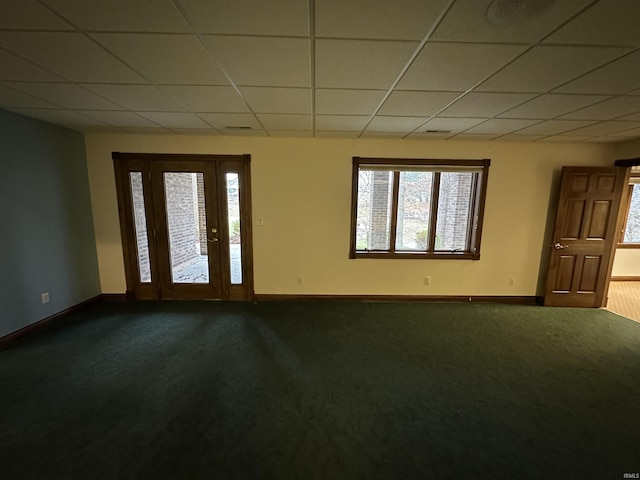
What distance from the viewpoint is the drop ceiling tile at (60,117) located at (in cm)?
270

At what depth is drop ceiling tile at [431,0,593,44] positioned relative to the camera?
3.86ft

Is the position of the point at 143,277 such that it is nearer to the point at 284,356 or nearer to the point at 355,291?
the point at 284,356

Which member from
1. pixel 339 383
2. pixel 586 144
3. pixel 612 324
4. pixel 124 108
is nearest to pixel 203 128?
pixel 124 108

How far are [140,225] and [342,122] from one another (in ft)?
10.5

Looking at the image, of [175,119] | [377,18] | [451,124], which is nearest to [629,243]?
[451,124]

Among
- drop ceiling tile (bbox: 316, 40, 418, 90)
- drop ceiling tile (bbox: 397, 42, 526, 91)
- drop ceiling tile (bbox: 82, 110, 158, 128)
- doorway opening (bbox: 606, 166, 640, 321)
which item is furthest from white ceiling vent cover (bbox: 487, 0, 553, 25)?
doorway opening (bbox: 606, 166, 640, 321)

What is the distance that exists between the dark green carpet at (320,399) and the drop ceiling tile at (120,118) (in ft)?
7.80

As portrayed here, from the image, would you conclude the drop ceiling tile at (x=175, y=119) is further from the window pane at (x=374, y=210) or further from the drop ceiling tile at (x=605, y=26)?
the drop ceiling tile at (x=605, y=26)

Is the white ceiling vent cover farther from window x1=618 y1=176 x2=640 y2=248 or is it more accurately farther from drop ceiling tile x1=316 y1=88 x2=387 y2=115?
window x1=618 y1=176 x2=640 y2=248

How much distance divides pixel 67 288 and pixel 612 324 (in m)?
7.01

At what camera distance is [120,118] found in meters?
2.90

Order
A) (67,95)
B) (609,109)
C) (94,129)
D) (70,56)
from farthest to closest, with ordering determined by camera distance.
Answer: (94,129) < (609,109) < (67,95) < (70,56)

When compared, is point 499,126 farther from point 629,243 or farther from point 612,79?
point 629,243

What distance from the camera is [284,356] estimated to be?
2.65 m
